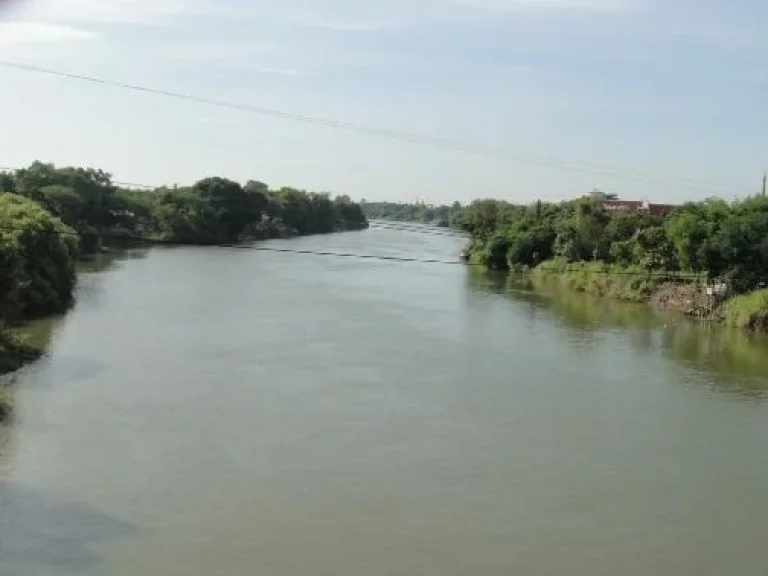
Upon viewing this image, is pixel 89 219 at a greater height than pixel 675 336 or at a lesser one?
greater

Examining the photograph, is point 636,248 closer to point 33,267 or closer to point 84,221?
point 33,267

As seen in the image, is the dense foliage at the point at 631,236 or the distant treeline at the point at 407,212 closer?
the dense foliage at the point at 631,236

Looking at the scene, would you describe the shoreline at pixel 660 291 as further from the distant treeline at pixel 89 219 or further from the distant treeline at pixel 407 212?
the distant treeline at pixel 407 212

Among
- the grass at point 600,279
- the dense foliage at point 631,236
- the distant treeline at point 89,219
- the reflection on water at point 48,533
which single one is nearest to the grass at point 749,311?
the dense foliage at point 631,236

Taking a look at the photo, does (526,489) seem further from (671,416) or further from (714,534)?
(671,416)

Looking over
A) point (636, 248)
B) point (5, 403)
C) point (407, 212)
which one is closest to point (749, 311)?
point (636, 248)

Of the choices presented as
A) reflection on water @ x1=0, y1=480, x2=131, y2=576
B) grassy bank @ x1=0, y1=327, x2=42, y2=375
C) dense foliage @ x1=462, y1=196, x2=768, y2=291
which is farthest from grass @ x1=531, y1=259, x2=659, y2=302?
reflection on water @ x1=0, y1=480, x2=131, y2=576
